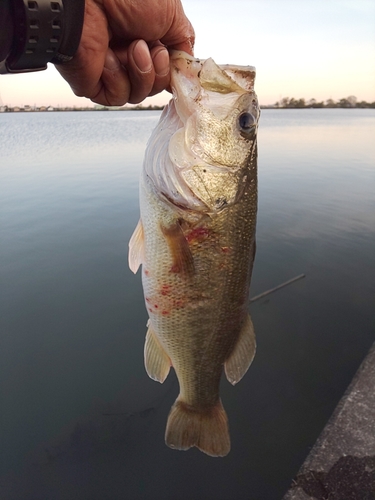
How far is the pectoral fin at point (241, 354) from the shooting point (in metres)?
1.97

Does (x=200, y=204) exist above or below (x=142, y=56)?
below

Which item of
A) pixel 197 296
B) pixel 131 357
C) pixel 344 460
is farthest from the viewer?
pixel 131 357

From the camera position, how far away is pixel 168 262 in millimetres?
1724

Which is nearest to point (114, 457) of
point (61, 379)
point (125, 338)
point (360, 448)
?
point (61, 379)

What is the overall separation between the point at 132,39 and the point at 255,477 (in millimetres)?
3629

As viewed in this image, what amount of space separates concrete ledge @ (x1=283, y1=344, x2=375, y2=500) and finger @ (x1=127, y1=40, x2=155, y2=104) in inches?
104

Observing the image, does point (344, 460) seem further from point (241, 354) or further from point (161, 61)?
point (161, 61)

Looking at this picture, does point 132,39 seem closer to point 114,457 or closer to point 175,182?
point 175,182

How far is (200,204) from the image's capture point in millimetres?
1695

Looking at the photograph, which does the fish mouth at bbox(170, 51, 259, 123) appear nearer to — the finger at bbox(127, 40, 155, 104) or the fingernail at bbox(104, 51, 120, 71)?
the finger at bbox(127, 40, 155, 104)

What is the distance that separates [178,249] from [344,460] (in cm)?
205

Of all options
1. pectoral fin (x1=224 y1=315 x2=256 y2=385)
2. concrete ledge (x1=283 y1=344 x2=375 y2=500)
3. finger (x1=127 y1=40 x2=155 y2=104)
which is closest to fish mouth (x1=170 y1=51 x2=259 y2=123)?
finger (x1=127 y1=40 x2=155 y2=104)

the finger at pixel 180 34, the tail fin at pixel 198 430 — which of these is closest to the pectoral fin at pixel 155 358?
the tail fin at pixel 198 430

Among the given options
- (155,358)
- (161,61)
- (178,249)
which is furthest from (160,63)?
(155,358)
